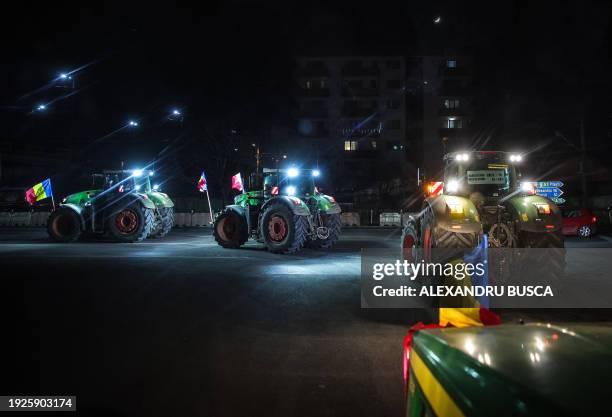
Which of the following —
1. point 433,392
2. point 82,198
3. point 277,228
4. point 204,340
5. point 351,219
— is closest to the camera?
point 433,392

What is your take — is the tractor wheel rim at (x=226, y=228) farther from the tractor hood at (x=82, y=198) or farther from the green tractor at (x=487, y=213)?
the green tractor at (x=487, y=213)

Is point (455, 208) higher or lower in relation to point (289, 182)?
lower

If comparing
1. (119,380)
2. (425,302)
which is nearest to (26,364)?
(119,380)

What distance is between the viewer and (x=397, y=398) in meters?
3.66

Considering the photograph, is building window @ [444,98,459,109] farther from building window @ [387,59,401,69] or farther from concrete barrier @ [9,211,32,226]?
concrete barrier @ [9,211,32,226]

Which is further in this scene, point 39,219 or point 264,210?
point 39,219

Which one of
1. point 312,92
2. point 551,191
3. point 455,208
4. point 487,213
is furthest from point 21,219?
point 312,92

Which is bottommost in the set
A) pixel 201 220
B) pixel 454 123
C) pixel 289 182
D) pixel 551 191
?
pixel 201 220

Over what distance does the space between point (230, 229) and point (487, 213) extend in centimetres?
856

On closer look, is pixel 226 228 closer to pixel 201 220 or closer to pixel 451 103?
pixel 201 220

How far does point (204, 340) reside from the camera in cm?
518

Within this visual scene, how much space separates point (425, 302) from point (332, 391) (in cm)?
372

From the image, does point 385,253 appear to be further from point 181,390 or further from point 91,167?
point 91,167

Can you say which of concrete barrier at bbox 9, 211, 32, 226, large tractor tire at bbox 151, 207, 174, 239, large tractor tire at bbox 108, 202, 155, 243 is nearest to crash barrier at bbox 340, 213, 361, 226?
large tractor tire at bbox 151, 207, 174, 239
